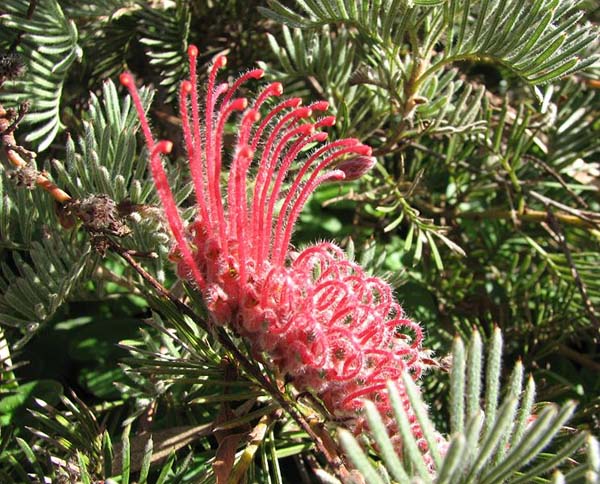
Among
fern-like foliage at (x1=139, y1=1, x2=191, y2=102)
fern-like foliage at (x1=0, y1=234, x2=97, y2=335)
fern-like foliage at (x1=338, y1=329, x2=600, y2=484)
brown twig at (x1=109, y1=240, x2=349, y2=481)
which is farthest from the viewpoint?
fern-like foliage at (x1=139, y1=1, x2=191, y2=102)

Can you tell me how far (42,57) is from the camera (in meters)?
0.88

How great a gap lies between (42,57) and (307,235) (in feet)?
1.57

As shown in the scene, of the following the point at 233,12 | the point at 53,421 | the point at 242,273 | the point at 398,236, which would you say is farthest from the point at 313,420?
the point at 233,12

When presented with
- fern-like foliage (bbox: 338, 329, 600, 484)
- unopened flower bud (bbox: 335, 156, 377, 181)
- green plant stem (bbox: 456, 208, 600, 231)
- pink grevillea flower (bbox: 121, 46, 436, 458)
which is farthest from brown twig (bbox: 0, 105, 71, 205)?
green plant stem (bbox: 456, 208, 600, 231)

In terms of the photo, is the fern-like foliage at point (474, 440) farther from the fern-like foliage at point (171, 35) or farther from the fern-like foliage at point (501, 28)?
the fern-like foliage at point (171, 35)

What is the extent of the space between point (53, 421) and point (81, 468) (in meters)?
0.15

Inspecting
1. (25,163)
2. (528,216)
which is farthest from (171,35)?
(528,216)

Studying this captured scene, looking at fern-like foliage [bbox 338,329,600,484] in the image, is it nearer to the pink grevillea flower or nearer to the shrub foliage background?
the shrub foliage background

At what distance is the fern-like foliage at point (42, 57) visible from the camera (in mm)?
812

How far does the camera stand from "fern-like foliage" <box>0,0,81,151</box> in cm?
81

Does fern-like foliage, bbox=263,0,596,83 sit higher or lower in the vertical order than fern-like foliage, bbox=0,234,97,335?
higher

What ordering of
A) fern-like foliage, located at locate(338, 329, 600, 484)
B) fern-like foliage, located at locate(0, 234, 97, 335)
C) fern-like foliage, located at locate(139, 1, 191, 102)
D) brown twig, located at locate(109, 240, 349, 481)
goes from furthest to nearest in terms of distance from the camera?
fern-like foliage, located at locate(139, 1, 191, 102)
fern-like foliage, located at locate(0, 234, 97, 335)
brown twig, located at locate(109, 240, 349, 481)
fern-like foliage, located at locate(338, 329, 600, 484)

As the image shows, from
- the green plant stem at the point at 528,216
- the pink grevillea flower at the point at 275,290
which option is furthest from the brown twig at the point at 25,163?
the green plant stem at the point at 528,216

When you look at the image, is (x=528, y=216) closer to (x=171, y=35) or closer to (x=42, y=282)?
(x=171, y=35)
